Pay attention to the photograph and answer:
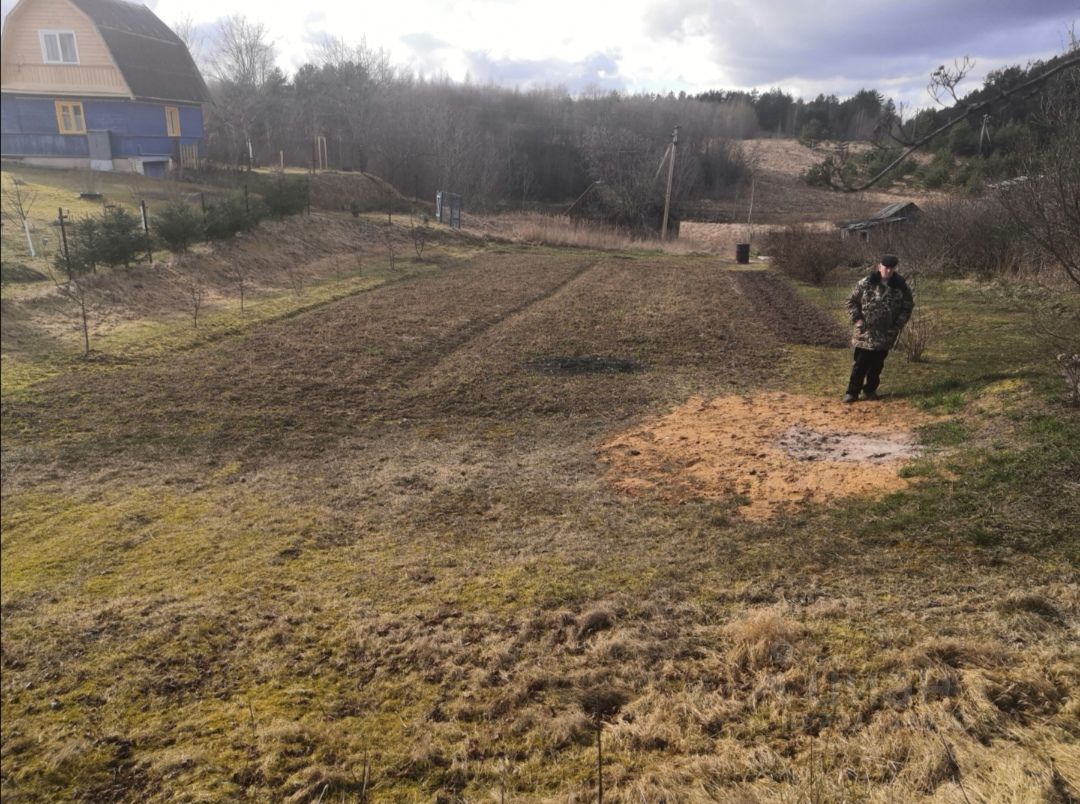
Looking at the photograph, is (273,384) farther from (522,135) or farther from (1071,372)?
(522,135)

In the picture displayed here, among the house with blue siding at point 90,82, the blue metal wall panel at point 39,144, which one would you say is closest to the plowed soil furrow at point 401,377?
the house with blue siding at point 90,82

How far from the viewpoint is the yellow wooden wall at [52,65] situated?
2025 millimetres

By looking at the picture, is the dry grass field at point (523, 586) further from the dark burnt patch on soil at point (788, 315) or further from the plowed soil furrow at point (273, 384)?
the dark burnt patch on soil at point (788, 315)

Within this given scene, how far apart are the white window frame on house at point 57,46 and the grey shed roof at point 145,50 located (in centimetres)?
14

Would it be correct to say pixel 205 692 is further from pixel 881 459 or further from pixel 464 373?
pixel 464 373

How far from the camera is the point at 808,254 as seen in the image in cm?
2009

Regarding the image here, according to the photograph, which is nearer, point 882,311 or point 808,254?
point 882,311

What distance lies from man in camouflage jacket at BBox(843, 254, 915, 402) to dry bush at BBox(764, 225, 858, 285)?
13.0 m

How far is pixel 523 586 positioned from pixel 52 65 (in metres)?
3.22

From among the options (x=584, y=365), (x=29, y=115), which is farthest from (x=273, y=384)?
(x=29, y=115)

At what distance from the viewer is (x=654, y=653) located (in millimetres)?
3381

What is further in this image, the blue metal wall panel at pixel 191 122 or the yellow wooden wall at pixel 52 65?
the blue metal wall panel at pixel 191 122

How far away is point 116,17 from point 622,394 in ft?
22.4

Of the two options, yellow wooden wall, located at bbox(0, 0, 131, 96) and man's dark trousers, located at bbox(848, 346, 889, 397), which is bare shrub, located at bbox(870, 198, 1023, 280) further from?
yellow wooden wall, located at bbox(0, 0, 131, 96)
